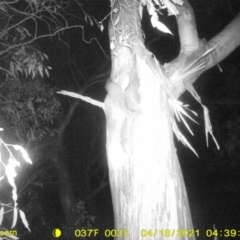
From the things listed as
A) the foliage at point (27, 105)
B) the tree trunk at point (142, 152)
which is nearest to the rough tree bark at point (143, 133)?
the tree trunk at point (142, 152)

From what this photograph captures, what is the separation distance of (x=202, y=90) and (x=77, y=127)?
679 centimetres

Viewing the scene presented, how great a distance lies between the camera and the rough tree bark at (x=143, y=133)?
308 centimetres

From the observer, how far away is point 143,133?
3166mm

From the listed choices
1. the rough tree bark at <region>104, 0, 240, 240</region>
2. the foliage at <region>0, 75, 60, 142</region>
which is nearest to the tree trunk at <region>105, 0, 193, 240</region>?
the rough tree bark at <region>104, 0, 240, 240</region>

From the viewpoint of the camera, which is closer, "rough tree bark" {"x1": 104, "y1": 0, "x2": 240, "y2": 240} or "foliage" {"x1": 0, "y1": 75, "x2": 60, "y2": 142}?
"rough tree bark" {"x1": 104, "y1": 0, "x2": 240, "y2": 240}

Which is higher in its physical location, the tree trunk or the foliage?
the foliage

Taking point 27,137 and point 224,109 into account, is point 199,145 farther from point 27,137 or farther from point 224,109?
point 27,137

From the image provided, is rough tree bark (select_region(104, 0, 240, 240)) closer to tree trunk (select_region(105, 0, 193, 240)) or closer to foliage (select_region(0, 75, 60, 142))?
tree trunk (select_region(105, 0, 193, 240))

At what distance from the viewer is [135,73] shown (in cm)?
336

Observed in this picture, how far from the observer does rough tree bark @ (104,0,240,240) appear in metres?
3.08

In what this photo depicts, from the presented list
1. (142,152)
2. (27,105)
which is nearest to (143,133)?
(142,152)

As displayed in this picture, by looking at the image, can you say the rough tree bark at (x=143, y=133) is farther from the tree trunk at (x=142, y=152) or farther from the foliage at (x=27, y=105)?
the foliage at (x=27, y=105)

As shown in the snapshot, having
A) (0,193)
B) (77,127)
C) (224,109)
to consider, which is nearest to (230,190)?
(224,109)

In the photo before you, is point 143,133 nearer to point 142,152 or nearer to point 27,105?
point 142,152
